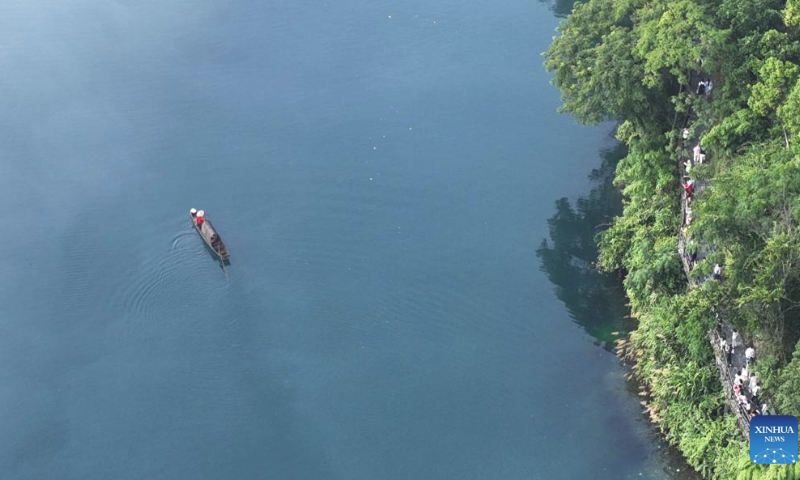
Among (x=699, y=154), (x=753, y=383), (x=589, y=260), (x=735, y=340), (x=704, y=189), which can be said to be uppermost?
(x=589, y=260)

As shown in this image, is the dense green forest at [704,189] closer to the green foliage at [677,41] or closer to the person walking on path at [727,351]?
the green foliage at [677,41]

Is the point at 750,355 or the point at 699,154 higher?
the point at 699,154

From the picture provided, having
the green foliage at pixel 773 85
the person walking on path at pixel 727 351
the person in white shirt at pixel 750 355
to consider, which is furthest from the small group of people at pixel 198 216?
the person in white shirt at pixel 750 355

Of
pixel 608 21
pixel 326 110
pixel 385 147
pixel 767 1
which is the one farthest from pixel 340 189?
pixel 767 1

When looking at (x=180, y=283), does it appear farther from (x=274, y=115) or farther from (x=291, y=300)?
(x=274, y=115)

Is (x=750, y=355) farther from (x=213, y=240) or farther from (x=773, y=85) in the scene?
(x=213, y=240)

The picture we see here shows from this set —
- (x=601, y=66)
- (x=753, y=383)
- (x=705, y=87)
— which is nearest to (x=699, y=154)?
(x=705, y=87)

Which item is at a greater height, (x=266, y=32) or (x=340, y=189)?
(x=266, y=32)
